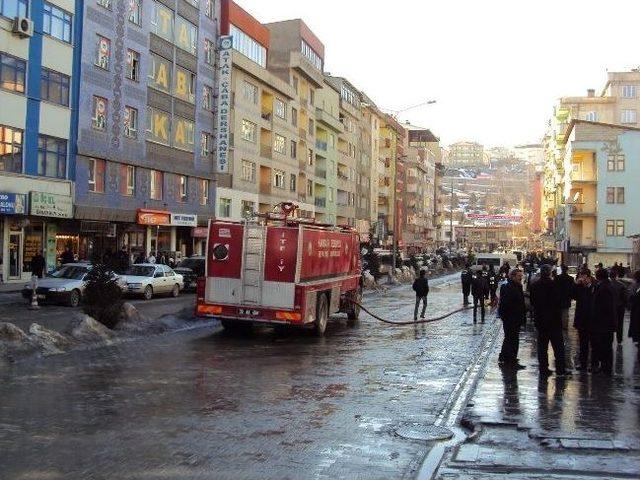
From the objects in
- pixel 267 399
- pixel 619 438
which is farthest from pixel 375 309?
pixel 619 438

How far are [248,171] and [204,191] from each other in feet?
20.5

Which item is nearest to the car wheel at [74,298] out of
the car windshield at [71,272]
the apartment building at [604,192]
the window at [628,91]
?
the car windshield at [71,272]

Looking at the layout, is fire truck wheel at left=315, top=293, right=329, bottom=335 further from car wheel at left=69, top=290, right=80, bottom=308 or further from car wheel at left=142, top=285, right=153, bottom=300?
car wheel at left=142, top=285, right=153, bottom=300

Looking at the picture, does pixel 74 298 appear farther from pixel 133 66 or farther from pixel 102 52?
pixel 133 66

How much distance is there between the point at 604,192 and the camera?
225 feet

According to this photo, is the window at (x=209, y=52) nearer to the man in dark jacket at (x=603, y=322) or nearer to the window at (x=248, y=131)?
the window at (x=248, y=131)

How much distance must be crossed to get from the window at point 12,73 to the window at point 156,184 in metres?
11.5

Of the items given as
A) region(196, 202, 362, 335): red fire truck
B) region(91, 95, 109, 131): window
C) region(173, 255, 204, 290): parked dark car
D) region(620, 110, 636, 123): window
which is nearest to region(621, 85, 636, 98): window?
region(620, 110, 636, 123): window

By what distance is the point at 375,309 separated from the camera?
29281mm

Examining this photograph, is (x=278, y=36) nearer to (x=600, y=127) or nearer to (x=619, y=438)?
(x=600, y=127)

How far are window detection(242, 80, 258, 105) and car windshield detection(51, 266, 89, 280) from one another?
30191 millimetres

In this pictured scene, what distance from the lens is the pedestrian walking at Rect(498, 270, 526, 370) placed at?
13852 millimetres

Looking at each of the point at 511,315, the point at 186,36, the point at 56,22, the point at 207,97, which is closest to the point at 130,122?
the point at 56,22

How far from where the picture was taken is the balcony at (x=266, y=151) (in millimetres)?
58094
